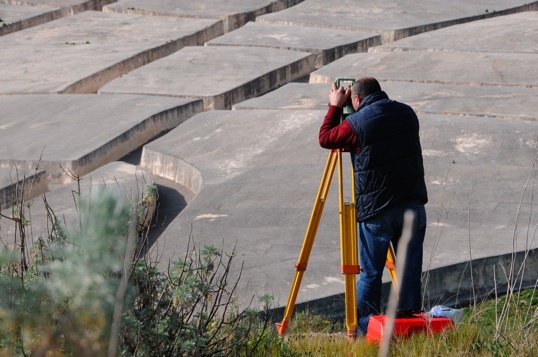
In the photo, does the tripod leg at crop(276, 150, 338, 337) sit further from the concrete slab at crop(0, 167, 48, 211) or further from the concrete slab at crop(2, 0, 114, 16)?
→ the concrete slab at crop(2, 0, 114, 16)

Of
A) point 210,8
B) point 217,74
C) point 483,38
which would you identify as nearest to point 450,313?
point 217,74

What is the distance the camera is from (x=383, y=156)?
17.8 ft

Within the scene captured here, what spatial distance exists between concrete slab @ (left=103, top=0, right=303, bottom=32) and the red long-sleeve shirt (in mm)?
11623

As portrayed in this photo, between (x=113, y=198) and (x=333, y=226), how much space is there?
11.4 ft

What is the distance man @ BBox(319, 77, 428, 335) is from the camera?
5.41 metres

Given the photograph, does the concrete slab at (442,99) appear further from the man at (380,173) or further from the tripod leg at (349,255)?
the tripod leg at (349,255)

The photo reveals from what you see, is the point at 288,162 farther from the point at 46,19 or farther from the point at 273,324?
the point at 46,19

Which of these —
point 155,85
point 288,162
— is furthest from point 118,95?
point 288,162

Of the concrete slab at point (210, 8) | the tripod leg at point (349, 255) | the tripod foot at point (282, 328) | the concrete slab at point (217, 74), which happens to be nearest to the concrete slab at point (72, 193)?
the concrete slab at point (217, 74)

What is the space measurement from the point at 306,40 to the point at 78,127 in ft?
16.4

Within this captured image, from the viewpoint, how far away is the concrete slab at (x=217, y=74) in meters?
12.3

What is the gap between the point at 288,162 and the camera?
9.18m

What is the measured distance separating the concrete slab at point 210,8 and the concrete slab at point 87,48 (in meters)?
0.27

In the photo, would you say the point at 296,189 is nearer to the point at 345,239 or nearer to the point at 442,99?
the point at 345,239
